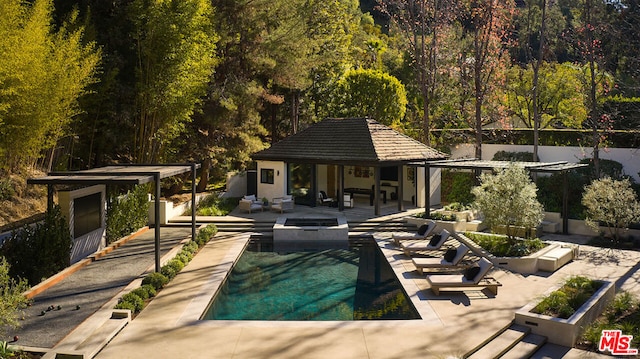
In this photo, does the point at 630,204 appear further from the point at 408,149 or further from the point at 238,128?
the point at 238,128

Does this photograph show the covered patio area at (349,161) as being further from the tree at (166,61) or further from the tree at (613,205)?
the tree at (613,205)

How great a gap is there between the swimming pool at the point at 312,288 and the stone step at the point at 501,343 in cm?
187

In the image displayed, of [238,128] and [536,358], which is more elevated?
[238,128]

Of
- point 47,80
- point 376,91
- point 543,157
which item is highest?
point 376,91

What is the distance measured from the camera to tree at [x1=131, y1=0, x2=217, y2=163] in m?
20.3

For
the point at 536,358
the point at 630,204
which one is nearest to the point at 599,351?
the point at 536,358

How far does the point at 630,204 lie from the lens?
16.9m

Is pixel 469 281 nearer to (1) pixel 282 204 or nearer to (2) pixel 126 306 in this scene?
(2) pixel 126 306

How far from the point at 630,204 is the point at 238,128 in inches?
690

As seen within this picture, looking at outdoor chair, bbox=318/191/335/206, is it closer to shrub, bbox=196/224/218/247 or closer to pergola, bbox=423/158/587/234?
pergola, bbox=423/158/587/234

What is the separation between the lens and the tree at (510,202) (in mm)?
15031

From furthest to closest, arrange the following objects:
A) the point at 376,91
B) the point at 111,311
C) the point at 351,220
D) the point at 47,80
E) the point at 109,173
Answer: the point at 376,91 < the point at 351,220 < the point at 47,80 < the point at 109,173 < the point at 111,311

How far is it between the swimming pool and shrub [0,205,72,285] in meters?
4.35

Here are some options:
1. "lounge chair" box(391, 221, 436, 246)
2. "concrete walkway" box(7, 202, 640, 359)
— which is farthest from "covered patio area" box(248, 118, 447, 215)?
"concrete walkway" box(7, 202, 640, 359)
